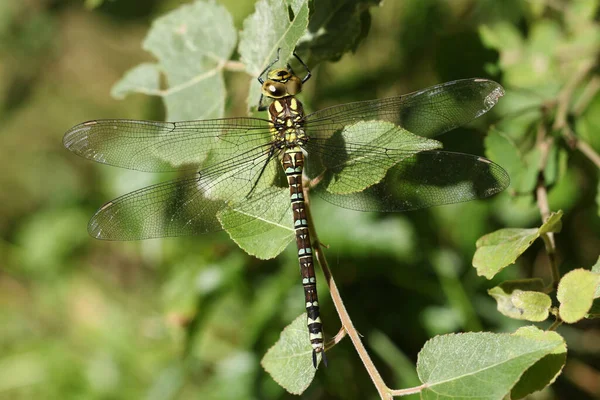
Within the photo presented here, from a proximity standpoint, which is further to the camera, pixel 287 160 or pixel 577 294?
pixel 287 160

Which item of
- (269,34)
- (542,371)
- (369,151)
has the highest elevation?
(269,34)

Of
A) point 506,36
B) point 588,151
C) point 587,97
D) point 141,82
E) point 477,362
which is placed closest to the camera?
point 477,362

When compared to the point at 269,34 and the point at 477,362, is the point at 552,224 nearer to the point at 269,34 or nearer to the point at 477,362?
the point at 477,362

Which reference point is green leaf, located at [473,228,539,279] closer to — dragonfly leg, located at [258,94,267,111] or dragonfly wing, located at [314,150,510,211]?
dragonfly wing, located at [314,150,510,211]

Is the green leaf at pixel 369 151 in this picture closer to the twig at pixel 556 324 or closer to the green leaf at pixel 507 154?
the green leaf at pixel 507 154

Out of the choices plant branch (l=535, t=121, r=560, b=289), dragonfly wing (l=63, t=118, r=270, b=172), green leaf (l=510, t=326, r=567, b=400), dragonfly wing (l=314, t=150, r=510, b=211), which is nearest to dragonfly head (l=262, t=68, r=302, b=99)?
Answer: dragonfly wing (l=63, t=118, r=270, b=172)

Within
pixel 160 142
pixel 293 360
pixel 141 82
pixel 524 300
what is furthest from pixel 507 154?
pixel 141 82
